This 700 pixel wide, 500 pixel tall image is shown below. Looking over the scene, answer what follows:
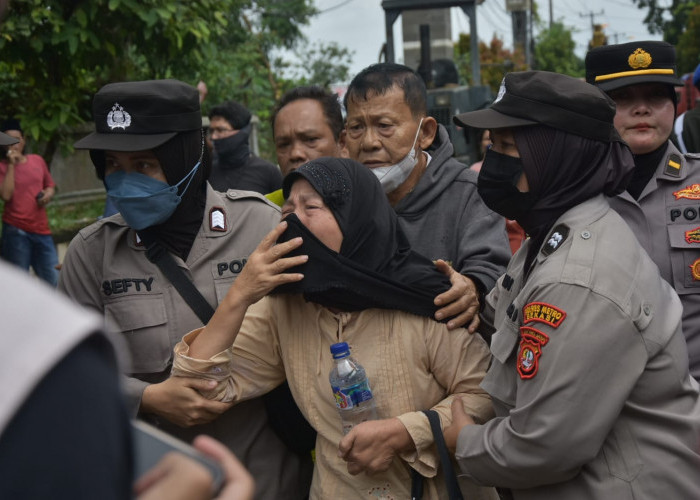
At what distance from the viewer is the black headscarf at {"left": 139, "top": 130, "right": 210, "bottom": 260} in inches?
111

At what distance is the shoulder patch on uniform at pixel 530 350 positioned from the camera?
6.73 feet

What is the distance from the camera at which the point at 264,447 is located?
2797 millimetres

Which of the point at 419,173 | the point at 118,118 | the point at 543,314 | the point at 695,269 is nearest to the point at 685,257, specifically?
the point at 695,269

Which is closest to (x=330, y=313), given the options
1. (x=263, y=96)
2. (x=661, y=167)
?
(x=661, y=167)

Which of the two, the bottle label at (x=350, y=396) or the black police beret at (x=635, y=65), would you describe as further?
the black police beret at (x=635, y=65)

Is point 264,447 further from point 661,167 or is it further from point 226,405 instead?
point 661,167

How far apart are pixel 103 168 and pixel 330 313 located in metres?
1.04

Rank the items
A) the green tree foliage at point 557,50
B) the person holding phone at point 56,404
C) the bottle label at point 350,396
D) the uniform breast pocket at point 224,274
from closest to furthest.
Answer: the person holding phone at point 56,404, the bottle label at point 350,396, the uniform breast pocket at point 224,274, the green tree foliage at point 557,50

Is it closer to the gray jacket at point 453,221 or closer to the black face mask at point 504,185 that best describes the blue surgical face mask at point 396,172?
the gray jacket at point 453,221

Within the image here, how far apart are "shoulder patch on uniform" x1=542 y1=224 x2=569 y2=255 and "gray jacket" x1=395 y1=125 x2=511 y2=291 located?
25.5 inches

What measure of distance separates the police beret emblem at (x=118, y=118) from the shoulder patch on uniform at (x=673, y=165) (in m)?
2.03

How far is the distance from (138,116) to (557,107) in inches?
54.6

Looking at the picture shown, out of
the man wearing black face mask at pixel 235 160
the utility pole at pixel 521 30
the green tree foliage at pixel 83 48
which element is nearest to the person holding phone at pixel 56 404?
the man wearing black face mask at pixel 235 160

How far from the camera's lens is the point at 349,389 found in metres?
2.33
